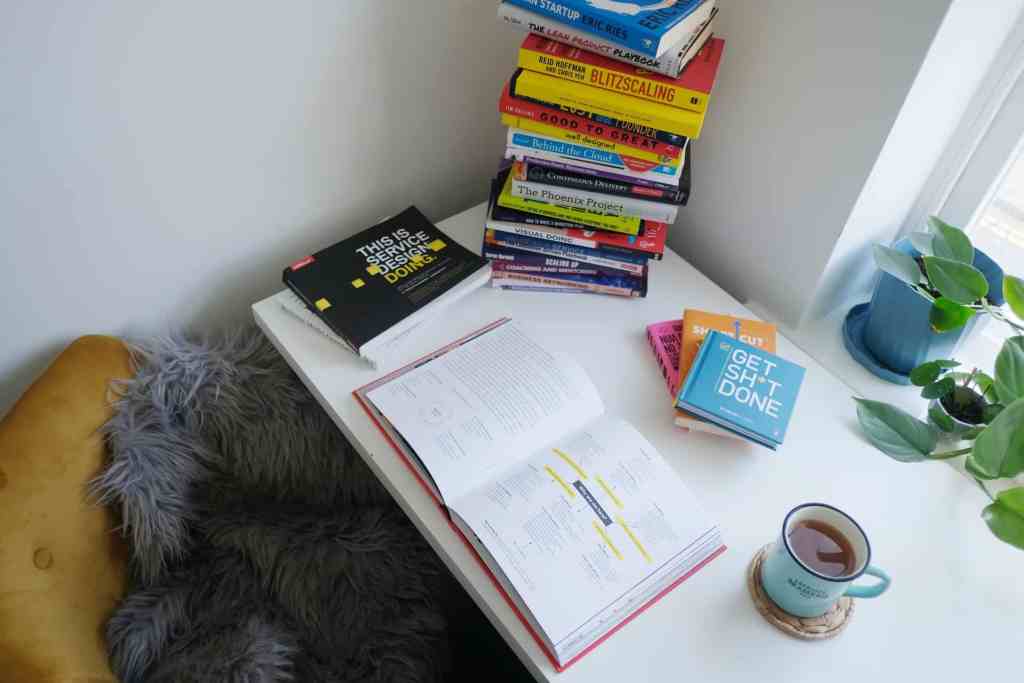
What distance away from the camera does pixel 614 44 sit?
937 millimetres

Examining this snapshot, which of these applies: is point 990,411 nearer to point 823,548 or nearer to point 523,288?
point 823,548

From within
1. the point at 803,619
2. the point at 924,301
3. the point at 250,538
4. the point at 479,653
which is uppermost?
the point at 924,301

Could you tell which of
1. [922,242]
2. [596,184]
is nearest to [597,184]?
[596,184]

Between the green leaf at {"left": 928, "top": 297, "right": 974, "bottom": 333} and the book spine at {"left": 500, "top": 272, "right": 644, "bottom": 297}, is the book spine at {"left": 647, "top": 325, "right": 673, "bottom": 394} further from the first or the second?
the green leaf at {"left": 928, "top": 297, "right": 974, "bottom": 333}

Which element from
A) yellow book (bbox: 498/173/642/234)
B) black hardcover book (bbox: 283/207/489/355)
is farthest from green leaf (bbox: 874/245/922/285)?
black hardcover book (bbox: 283/207/489/355)

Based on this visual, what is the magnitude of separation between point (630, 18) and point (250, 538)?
2.86ft

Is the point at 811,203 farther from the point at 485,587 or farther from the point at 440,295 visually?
the point at 485,587

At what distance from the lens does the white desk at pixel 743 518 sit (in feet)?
2.63

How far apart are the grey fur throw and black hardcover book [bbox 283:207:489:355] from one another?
0.50 feet

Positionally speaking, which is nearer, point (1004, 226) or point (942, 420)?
point (942, 420)

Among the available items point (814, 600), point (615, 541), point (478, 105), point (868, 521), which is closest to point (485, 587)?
point (615, 541)

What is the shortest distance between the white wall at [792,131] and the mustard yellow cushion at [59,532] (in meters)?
0.97

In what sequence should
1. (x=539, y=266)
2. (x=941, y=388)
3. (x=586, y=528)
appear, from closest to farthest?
(x=586, y=528) < (x=941, y=388) < (x=539, y=266)

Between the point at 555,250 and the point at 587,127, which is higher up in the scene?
the point at 587,127
